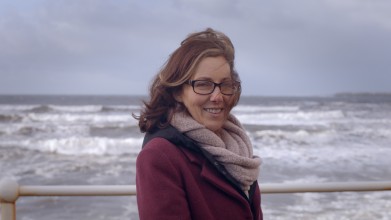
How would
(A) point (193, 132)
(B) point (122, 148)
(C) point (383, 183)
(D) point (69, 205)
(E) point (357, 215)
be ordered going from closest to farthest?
(A) point (193, 132) → (C) point (383, 183) → (E) point (357, 215) → (D) point (69, 205) → (B) point (122, 148)

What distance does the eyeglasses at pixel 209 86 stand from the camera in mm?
1237

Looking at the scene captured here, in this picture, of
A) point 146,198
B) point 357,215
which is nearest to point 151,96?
point 146,198

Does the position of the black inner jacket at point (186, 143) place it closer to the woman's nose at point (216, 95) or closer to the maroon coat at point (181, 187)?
the maroon coat at point (181, 187)

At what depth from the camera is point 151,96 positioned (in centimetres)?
129

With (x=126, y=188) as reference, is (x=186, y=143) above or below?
above

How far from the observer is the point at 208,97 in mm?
1259

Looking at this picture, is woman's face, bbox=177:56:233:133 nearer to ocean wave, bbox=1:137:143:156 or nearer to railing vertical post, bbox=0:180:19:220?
railing vertical post, bbox=0:180:19:220

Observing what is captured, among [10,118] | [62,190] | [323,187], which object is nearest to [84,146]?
[62,190]

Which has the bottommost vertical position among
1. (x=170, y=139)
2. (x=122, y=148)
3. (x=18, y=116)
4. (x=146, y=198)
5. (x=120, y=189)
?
(x=18, y=116)

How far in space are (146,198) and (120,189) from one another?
100cm

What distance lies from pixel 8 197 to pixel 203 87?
1.20m

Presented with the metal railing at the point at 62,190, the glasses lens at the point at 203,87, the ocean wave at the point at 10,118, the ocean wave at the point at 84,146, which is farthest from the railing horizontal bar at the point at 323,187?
the ocean wave at the point at 10,118

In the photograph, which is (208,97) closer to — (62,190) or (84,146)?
(62,190)

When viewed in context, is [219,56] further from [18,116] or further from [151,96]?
[18,116]
